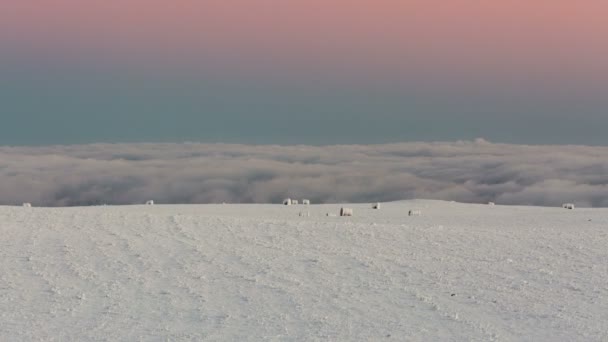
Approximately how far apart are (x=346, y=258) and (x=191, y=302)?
14.5 feet

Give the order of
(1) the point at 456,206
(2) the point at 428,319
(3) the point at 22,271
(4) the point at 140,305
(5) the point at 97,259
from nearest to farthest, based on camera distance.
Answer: (2) the point at 428,319, (4) the point at 140,305, (3) the point at 22,271, (5) the point at 97,259, (1) the point at 456,206

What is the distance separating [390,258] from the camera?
1570 cm

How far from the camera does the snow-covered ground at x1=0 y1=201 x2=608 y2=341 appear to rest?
1062cm

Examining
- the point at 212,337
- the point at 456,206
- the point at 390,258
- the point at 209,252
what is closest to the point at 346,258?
the point at 390,258

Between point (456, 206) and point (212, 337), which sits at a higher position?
point (456, 206)

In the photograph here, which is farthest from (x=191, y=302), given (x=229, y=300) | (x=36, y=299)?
(x=36, y=299)

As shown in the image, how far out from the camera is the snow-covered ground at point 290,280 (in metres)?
10.6

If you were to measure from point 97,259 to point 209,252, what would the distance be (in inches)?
89.2

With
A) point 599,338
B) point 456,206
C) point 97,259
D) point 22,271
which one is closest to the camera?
point 599,338

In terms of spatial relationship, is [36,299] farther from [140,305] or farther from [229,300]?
[229,300]

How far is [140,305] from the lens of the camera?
11984mm

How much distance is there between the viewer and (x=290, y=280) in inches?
535

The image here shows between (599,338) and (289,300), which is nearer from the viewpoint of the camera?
(599,338)

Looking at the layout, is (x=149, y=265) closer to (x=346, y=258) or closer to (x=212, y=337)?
(x=346, y=258)
